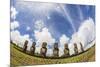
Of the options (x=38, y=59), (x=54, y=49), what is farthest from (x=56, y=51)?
(x=38, y=59)

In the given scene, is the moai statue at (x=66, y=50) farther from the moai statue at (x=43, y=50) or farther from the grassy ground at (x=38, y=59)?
the moai statue at (x=43, y=50)

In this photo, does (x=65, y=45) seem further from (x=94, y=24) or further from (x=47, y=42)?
(x=94, y=24)

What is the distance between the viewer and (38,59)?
1.75m

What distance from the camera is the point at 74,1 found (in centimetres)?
185

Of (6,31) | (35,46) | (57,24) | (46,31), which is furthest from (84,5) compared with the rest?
(6,31)

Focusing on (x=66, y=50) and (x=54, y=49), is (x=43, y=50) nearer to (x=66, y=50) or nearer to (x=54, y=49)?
(x=54, y=49)

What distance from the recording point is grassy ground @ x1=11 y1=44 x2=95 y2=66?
5.51 feet

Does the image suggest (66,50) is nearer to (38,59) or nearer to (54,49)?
(54,49)

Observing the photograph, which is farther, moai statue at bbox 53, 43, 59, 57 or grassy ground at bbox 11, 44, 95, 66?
moai statue at bbox 53, 43, 59, 57

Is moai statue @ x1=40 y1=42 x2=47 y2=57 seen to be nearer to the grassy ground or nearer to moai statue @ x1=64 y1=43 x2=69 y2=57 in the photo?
the grassy ground

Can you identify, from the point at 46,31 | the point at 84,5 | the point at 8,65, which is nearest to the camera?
the point at 8,65

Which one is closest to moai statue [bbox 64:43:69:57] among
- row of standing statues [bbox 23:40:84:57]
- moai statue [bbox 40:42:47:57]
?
row of standing statues [bbox 23:40:84:57]

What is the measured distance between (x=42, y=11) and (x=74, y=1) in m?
0.33

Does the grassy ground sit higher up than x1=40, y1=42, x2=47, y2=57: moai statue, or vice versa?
x1=40, y1=42, x2=47, y2=57: moai statue
